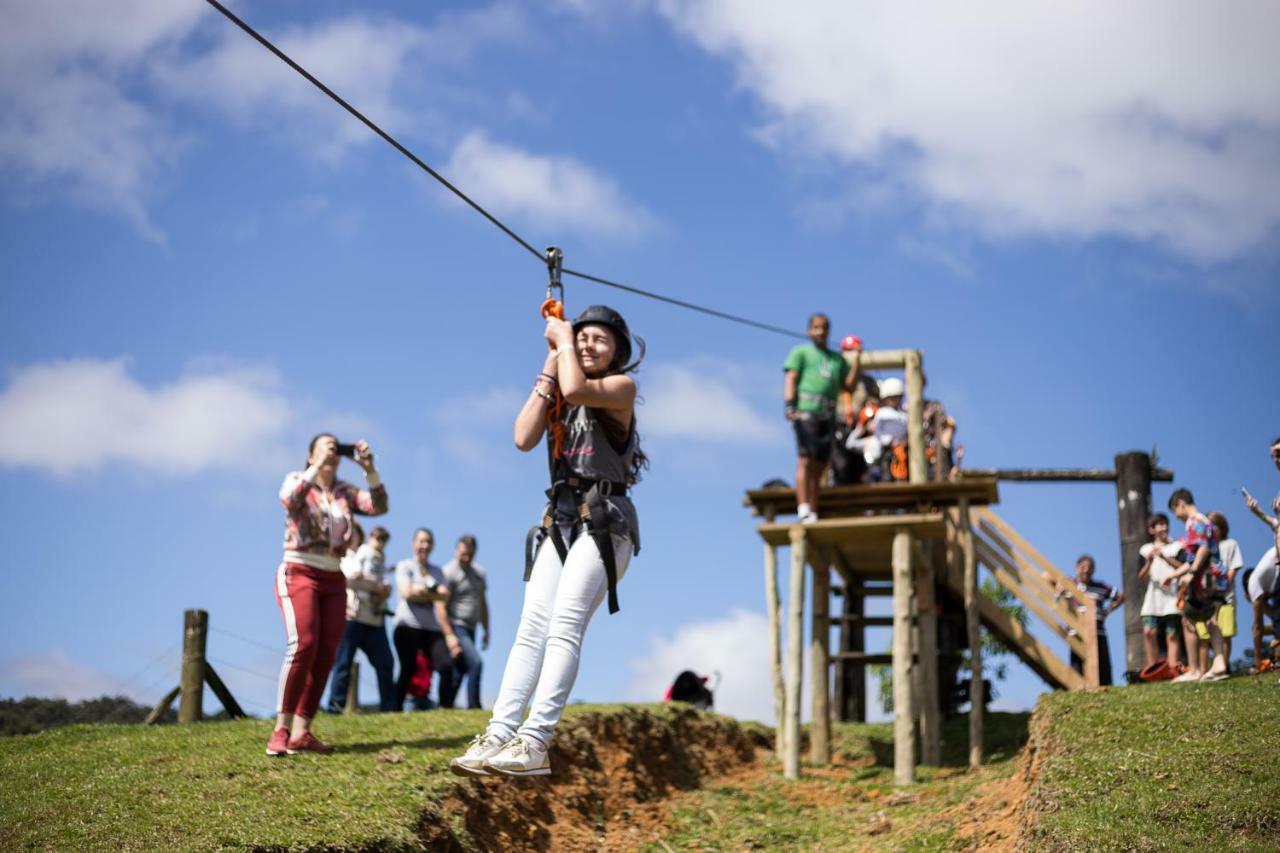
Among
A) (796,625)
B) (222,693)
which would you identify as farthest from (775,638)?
(222,693)

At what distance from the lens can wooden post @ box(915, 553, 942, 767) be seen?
1617cm

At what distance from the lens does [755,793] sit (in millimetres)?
14039

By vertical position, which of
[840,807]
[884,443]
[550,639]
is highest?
[884,443]

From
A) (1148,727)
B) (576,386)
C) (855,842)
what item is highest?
(576,386)

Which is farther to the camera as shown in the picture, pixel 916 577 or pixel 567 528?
pixel 916 577

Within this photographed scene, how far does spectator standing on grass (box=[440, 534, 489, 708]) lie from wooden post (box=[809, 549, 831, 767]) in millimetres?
4012

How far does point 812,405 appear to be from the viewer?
51.2 feet

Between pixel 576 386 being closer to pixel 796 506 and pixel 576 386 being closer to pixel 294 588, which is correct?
pixel 294 588

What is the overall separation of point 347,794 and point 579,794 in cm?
287

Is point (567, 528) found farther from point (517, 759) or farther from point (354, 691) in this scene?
point (354, 691)

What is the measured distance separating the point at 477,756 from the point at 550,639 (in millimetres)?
757

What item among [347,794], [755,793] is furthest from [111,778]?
[755,793]

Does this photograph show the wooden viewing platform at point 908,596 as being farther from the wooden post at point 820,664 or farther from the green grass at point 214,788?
the green grass at point 214,788

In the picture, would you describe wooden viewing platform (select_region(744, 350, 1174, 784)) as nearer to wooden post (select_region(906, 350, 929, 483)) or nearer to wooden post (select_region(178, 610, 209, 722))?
wooden post (select_region(906, 350, 929, 483))
